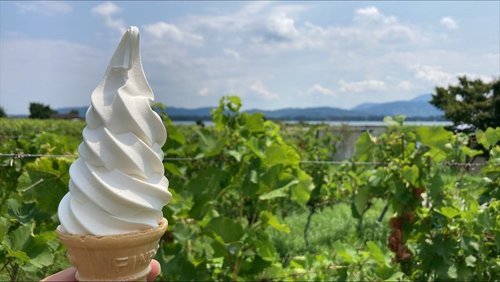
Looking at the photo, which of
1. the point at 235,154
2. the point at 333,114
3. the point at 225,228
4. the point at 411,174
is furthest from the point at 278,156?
the point at 333,114

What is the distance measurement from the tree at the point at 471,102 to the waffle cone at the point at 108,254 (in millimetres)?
17030

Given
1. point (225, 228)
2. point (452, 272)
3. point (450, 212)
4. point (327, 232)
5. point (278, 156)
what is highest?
point (278, 156)

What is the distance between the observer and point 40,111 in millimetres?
34562

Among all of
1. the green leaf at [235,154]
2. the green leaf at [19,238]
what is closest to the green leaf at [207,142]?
the green leaf at [235,154]

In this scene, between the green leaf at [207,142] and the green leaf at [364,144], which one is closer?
the green leaf at [207,142]

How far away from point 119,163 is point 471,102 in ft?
65.5

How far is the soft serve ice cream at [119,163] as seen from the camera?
1.28m

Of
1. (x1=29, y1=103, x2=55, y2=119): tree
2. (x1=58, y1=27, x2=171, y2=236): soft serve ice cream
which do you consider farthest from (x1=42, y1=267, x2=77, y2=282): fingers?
(x1=29, y1=103, x2=55, y2=119): tree

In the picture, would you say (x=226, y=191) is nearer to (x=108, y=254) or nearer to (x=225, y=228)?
(x=225, y=228)

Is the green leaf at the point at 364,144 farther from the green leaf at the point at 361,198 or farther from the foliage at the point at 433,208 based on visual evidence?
the green leaf at the point at 361,198

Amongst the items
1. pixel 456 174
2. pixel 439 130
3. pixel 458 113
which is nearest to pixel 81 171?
pixel 439 130

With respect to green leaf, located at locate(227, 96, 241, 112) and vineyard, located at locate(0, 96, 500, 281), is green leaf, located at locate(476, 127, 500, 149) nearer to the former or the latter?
vineyard, located at locate(0, 96, 500, 281)

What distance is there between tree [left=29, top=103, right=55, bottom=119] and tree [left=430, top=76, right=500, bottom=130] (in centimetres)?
2774

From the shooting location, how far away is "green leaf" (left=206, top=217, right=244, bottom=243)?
2.63m
